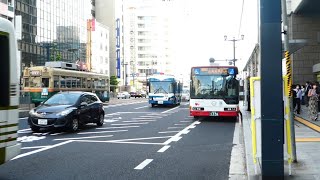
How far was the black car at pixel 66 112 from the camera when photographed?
14250 millimetres

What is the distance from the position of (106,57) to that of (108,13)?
15.1m

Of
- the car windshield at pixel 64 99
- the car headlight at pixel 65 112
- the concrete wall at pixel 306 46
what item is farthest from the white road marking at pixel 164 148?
the concrete wall at pixel 306 46

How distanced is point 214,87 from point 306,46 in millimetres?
13631

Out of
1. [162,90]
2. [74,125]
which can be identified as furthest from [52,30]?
[74,125]

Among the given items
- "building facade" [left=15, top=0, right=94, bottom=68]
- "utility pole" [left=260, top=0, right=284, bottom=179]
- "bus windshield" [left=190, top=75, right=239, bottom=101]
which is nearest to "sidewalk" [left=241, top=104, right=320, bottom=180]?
"utility pole" [left=260, top=0, right=284, bottom=179]

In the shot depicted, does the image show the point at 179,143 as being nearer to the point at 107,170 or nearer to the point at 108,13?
the point at 107,170

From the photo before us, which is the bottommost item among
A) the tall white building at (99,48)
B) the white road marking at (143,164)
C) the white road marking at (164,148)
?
the white road marking at (143,164)

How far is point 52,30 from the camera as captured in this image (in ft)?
251

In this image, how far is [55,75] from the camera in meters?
31.4

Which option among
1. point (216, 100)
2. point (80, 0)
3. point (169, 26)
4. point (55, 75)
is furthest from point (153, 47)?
point (216, 100)

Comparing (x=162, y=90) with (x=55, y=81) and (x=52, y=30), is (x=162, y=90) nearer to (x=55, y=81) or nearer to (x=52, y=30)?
(x=55, y=81)

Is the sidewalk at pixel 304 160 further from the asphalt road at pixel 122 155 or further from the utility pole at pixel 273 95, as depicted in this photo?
the asphalt road at pixel 122 155

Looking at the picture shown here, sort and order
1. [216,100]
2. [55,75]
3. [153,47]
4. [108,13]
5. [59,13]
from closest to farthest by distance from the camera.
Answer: [216,100]
[55,75]
[59,13]
[108,13]
[153,47]

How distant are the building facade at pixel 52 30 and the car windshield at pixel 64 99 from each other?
45.2 m
